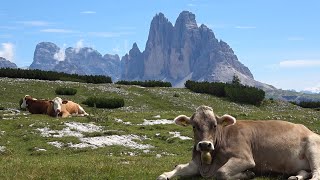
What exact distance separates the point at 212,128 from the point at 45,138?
56.8 feet

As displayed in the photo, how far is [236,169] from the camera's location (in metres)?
11.6

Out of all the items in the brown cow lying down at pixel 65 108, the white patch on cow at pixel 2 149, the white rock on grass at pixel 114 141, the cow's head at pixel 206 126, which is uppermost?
the cow's head at pixel 206 126

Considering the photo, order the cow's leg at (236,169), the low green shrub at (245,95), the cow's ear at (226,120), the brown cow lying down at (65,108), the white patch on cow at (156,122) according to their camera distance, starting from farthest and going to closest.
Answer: the low green shrub at (245,95), the brown cow lying down at (65,108), the white patch on cow at (156,122), the cow's ear at (226,120), the cow's leg at (236,169)

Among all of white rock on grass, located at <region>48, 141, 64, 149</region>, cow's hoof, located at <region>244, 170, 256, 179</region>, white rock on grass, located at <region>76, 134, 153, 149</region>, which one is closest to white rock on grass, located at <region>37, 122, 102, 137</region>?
white rock on grass, located at <region>76, 134, 153, 149</region>

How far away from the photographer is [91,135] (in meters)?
28.0

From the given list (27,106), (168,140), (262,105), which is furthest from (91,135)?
(262,105)

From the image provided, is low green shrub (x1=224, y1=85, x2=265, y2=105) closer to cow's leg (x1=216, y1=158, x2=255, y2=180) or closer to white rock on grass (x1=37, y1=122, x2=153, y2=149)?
white rock on grass (x1=37, y1=122, x2=153, y2=149)

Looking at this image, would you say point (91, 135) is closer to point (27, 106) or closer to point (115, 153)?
point (115, 153)

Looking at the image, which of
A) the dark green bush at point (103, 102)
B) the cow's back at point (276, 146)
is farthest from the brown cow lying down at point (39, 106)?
the cow's back at point (276, 146)

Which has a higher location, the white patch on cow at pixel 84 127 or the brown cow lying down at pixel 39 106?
the brown cow lying down at pixel 39 106

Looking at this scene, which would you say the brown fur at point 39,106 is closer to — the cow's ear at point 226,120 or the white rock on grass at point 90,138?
the white rock on grass at point 90,138

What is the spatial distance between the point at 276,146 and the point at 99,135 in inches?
674

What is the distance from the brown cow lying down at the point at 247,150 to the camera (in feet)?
38.5

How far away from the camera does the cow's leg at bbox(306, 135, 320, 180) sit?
38.0 ft
